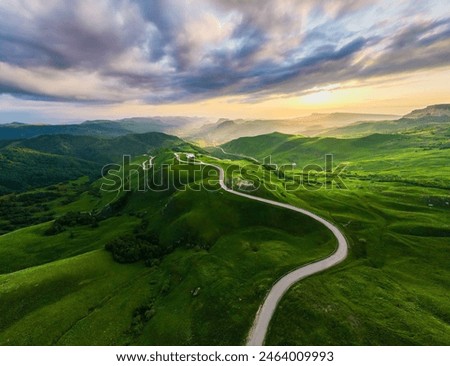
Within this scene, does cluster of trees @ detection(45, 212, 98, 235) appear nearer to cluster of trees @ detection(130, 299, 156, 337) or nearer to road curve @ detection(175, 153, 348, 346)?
cluster of trees @ detection(130, 299, 156, 337)

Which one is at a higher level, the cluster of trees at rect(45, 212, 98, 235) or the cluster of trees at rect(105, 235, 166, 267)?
the cluster of trees at rect(105, 235, 166, 267)

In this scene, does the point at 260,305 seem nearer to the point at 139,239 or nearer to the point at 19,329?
the point at 19,329

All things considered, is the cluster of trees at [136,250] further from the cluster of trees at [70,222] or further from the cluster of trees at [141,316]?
the cluster of trees at [70,222]

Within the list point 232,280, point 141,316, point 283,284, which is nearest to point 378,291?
point 283,284

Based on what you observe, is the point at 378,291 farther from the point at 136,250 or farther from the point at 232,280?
the point at 136,250

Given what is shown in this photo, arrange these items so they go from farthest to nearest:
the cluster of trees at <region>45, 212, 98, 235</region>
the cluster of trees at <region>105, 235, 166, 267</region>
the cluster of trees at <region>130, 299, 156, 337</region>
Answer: the cluster of trees at <region>45, 212, 98, 235</region> < the cluster of trees at <region>105, 235, 166, 267</region> < the cluster of trees at <region>130, 299, 156, 337</region>

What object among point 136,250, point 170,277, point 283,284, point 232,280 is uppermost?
point 283,284

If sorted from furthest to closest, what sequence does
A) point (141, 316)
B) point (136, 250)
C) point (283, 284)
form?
point (136, 250) → point (141, 316) → point (283, 284)

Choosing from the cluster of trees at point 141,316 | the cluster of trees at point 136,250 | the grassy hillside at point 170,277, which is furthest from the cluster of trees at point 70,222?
the cluster of trees at point 141,316

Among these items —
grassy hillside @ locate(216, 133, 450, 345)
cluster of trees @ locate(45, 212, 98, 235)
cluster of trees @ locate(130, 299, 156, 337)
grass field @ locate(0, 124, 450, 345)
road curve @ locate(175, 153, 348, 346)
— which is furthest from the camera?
cluster of trees @ locate(45, 212, 98, 235)

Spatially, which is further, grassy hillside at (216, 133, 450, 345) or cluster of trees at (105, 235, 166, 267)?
cluster of trees at (105, 235, 166, 267)

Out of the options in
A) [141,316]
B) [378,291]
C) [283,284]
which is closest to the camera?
[283,284]

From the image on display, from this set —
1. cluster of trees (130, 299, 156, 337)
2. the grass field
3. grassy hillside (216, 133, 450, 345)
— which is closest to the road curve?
the grass field

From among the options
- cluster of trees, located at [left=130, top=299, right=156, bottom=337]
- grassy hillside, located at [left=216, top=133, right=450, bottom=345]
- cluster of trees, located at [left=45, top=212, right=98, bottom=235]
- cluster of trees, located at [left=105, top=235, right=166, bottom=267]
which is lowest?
cluster of trees, located at [left=45, top=212, right=98, bottom=235]
